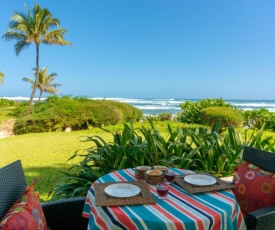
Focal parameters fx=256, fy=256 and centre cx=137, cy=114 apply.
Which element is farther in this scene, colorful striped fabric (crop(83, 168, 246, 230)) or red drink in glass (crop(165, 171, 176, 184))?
red drink in glass (crop(165, 171, 176, 184))

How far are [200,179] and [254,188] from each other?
1.40 ft

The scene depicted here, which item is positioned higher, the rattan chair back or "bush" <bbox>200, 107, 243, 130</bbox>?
the rattan chair back

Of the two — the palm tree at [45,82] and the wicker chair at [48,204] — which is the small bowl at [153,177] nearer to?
the wicker chair at [48,204]

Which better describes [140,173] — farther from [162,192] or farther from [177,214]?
[177,214]

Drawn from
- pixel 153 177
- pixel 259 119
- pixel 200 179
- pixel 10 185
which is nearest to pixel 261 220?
pixel 200 179

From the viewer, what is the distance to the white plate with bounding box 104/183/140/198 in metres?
1.65

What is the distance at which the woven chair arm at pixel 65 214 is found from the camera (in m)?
1.81

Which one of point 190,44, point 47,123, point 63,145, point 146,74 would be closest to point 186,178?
point 63,145

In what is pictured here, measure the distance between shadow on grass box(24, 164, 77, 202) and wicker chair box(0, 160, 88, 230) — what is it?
194cm

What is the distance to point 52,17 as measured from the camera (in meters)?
21.1

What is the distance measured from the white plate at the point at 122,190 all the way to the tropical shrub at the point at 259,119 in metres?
9.35

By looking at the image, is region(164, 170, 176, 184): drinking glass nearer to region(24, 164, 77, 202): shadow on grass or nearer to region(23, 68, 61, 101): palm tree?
region(24, 164, 77, 202): shadow on grass

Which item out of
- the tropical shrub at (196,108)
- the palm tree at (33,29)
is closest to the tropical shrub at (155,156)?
the tropical shrub at (196,108)

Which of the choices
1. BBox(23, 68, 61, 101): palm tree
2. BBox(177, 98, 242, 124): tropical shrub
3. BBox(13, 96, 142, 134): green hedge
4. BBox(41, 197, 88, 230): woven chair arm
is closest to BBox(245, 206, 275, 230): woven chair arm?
BBox(41, 197, 88, 230): woven chair arm
